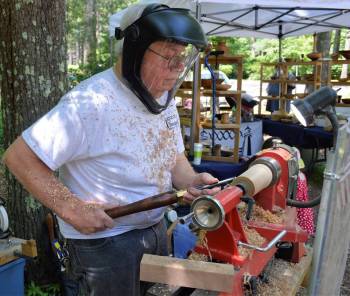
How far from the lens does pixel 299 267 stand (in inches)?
69.5

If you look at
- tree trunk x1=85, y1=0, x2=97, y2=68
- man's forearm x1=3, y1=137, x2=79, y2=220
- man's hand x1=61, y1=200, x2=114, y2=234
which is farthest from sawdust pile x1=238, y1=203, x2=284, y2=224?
tree trunk x1=85, y1=0, x2=97, y2=68

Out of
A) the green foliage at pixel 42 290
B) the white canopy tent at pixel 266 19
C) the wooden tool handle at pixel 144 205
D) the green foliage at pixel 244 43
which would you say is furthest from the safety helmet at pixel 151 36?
the green foliage at pixel 244 43

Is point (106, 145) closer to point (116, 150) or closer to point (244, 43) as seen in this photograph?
point (116, 150)

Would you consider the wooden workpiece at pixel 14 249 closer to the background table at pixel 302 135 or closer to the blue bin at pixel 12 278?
the blue bin at pixel 12 278

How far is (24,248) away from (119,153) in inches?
37.3


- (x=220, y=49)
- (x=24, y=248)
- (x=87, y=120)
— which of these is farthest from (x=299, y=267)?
(x=220, y=49)

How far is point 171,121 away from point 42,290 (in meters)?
1.84

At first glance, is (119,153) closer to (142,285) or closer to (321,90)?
(142,285)

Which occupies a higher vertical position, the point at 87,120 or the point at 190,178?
the point at 87,120

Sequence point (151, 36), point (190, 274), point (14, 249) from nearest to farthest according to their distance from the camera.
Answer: point (190, 274) < point (151, 36) < point (14, 249)

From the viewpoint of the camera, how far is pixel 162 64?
143 cm

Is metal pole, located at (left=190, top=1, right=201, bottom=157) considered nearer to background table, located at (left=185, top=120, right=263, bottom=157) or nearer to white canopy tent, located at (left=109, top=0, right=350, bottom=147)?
background table, located at (left=185, top=120, right=263, bottom=157)

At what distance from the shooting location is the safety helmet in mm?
1322

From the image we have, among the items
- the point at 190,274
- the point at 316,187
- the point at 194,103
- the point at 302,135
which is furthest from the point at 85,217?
the point at 316,187
